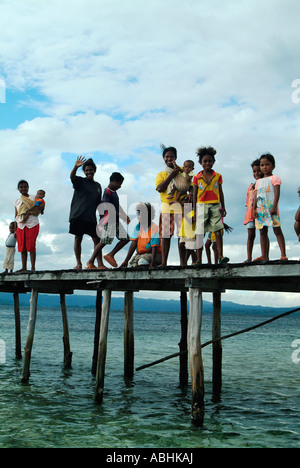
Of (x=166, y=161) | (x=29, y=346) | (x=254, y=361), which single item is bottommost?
(x=254, y=361)

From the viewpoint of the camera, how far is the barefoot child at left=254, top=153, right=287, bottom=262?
7473 mm

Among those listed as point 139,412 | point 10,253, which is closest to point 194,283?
point 139,412

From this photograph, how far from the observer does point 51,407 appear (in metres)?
9.58

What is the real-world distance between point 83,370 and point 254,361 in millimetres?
8515

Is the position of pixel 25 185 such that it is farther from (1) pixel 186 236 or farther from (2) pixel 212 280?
(2) pixel 212 280

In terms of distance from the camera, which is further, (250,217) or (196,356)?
(250,217)

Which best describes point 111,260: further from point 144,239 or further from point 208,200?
point 208,200

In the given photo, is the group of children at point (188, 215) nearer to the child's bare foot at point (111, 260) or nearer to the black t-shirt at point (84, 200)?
the child's bare foot at point (111, 260)

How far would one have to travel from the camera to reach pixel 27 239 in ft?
36.9

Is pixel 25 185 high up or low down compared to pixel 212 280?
up

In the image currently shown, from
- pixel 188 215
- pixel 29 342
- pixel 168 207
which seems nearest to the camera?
pixel 188 215

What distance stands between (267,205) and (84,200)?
12.9ft

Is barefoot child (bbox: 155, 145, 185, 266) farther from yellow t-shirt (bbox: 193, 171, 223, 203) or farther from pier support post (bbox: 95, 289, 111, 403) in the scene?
pier support post (bbox: 95, 289, 111, 403)
